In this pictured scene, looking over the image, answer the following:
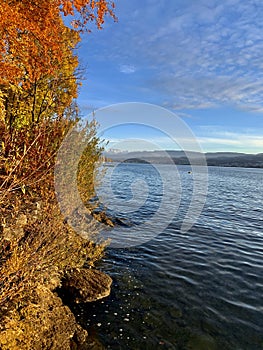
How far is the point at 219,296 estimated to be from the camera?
11039mm

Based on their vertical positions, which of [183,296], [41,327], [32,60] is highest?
[32,60]

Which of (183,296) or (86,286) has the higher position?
(86,286)

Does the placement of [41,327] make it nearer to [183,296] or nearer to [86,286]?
[86,286]

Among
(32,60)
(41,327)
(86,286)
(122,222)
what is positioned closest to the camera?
(41,327)

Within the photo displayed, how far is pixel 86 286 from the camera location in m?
10.1

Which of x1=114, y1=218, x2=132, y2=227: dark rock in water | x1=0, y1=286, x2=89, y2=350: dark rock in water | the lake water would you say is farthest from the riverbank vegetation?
x1=114, y1=218, x2=132, y2=227: dark rock in water

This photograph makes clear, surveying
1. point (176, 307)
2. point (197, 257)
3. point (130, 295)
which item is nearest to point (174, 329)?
point (176, 307)

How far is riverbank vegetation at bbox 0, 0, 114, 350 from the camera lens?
21.4ft

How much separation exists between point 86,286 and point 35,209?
3.73 metres

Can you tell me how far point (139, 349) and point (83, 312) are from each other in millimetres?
2472

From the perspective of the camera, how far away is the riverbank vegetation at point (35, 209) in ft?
21.4

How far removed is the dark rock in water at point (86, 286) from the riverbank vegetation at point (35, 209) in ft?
1.11

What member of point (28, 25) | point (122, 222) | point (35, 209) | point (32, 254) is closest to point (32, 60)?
point (28, 25)

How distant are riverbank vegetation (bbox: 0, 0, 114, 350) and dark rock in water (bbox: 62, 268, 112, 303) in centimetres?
34
